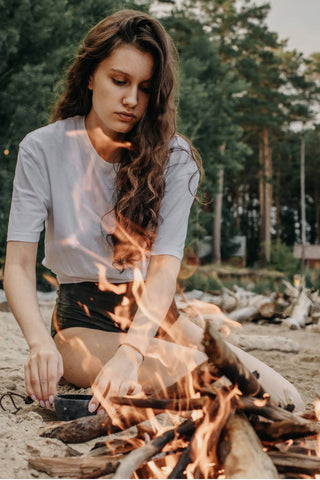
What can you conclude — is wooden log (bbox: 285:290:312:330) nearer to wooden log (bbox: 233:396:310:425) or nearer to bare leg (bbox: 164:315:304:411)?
bare leg (bbox: 164:315:304:411)

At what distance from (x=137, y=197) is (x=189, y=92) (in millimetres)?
11808

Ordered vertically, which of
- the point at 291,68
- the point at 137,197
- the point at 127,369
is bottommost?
the point at 127,369

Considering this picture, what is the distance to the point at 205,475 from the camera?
4.77ft

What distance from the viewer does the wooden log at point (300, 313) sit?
636 cm

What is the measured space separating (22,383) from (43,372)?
3.81 feet

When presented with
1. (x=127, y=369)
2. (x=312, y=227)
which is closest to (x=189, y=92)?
(x=127, y=369)

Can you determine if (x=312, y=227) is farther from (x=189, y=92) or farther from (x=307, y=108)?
(x=189, y=92)

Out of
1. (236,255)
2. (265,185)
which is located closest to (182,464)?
(236,255)

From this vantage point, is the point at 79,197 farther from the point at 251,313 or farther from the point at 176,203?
the point at 251,313

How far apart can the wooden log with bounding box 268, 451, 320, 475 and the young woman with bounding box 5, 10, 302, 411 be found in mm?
646

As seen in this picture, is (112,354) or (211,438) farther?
(112,354)

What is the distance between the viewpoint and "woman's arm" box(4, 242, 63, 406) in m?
1.83

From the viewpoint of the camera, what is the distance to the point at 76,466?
59.4 inches

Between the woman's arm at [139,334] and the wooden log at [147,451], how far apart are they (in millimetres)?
281
